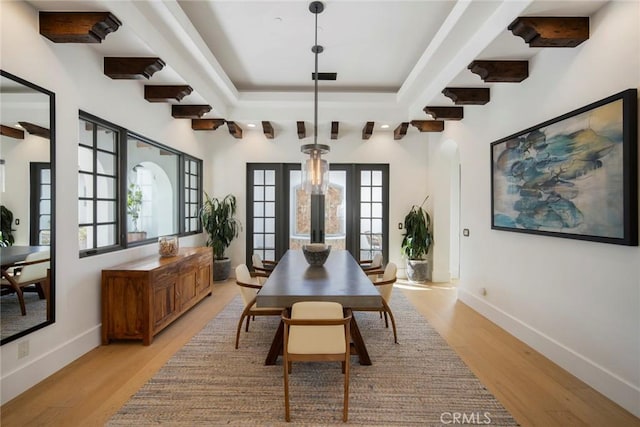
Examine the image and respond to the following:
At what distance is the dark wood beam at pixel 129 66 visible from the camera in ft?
10.1

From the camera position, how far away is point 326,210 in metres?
6.12

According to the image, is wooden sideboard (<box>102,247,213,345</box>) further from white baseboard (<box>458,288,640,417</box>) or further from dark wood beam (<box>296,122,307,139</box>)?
white baseboard (<box>458,288,640,417</box>)

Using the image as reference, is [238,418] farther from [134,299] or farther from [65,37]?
[65,37]

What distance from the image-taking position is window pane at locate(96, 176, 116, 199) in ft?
10.7

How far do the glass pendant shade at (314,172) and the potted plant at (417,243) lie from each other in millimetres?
3061

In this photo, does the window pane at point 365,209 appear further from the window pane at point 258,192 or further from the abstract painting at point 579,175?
the abstract painting at point 579,175

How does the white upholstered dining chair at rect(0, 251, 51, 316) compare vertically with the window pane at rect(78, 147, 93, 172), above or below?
below

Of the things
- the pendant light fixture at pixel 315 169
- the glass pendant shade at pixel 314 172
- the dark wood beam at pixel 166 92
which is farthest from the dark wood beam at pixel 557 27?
the dark wood beam at pixel 166 92

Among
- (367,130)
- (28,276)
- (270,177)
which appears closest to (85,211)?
(28,276)

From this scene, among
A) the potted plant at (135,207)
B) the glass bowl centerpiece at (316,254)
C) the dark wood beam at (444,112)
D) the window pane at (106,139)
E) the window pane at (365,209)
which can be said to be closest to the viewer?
A: the window pane at (106,139)

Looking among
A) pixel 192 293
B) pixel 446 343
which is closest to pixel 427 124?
pixel 446 343

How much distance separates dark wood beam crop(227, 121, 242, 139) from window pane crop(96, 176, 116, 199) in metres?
2.29

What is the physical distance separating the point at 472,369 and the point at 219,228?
4.41 m

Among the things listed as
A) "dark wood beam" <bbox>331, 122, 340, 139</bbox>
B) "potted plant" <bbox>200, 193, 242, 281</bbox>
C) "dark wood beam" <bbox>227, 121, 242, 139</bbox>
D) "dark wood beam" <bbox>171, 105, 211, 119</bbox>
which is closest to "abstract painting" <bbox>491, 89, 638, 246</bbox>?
"dark wood beam" <bbox>331, 122, 340, 139</bbox>
